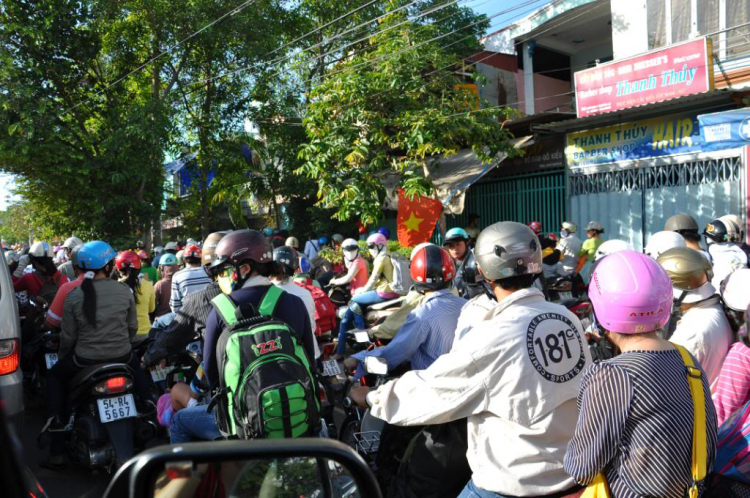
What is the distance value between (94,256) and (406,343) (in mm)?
2497

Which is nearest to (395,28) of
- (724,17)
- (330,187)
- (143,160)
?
(330,187)

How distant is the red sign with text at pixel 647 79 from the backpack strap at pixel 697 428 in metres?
8.70

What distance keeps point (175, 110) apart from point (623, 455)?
16467 millimetres

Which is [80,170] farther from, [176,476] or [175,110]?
[176,476]

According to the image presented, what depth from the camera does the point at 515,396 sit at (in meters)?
2.07

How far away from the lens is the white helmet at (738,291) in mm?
2916

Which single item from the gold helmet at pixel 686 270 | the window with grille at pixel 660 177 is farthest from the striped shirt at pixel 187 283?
the window with grille at pixel 660 177

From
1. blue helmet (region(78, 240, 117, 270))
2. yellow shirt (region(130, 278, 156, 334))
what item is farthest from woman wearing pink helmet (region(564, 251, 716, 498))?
yellow shirt (region(130, 278, 156, 334))

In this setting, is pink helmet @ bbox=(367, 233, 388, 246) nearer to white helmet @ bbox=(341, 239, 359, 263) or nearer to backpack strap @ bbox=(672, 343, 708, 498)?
white helmet @ bbox=(341, 239, 359, 263)

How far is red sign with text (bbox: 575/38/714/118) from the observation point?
9.18 metres

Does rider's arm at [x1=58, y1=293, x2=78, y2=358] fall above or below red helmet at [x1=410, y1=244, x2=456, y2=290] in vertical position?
below

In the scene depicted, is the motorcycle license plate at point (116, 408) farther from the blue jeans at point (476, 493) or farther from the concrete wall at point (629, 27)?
the concrete wall at point (629, 27)

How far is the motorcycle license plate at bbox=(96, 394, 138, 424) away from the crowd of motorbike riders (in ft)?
1.20

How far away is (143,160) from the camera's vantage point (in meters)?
15.4
